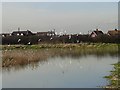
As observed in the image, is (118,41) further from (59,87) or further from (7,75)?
(59,87)

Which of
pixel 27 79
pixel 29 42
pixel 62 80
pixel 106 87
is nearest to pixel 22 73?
pixel 27 79

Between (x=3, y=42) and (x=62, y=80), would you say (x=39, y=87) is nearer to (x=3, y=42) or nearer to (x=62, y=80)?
(x=62, y=80)

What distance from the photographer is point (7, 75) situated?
1977cm

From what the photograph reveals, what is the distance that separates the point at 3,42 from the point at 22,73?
1416 inches

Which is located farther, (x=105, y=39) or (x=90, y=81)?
(x=105, y=39)

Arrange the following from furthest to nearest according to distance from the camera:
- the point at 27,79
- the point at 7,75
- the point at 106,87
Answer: the point at 7,75 → the point at 27,79 → the point at 106,87

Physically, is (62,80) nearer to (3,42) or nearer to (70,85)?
(70,85)

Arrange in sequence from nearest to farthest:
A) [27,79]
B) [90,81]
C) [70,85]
Result: 1. [70,85]
2. [90,81]
3. [27,79]

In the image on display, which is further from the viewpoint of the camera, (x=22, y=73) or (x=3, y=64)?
(x=3, y=64)

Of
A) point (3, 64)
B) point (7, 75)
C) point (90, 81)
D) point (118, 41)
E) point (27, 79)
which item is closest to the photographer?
point (90, 81)

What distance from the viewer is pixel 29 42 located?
184ft

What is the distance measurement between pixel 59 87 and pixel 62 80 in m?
2.38

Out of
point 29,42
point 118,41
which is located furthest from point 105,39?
point 29,42

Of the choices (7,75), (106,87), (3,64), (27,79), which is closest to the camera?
(106,87)
